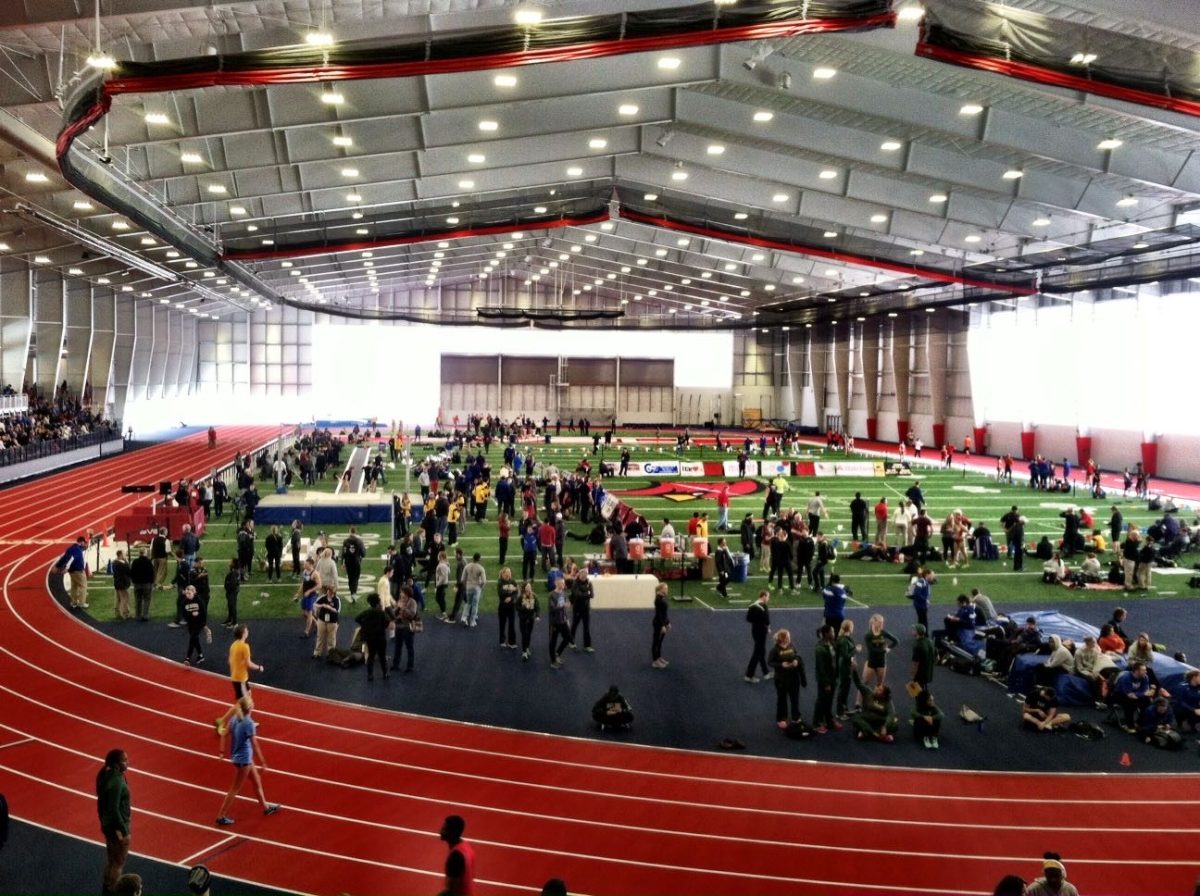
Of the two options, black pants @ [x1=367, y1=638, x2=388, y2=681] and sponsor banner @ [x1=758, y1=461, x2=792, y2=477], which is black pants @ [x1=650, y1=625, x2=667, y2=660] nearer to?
black pants @ [x1=367, y1=638, x2=388, y2=681]

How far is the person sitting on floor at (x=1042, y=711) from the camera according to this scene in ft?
38.3

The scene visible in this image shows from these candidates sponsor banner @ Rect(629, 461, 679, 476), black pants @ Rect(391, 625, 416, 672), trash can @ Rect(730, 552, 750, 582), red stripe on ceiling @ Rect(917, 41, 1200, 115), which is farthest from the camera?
sponsor banner @ Rect(629, 461, 679, 476)

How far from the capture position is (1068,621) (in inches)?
607

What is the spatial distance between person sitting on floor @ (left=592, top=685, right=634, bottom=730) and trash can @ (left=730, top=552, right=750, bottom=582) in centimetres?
904

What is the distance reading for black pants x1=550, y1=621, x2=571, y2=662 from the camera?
45.9 ft

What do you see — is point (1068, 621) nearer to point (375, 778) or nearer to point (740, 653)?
point (740, 653)

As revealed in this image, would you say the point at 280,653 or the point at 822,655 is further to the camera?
the point at 280,653

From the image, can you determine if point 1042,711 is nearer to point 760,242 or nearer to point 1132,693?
point 1132,693

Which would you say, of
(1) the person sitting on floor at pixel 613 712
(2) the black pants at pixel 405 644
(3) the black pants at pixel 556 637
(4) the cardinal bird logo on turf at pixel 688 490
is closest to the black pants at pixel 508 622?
(3) the black pants at pixel 556 637

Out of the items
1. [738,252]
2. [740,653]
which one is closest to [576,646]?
[740,653]

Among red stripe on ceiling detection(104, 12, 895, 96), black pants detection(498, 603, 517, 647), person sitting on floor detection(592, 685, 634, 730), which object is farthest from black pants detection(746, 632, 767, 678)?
red stripe on ceiling detection(104, 12, 895, 96)

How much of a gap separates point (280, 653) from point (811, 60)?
15.2 metres

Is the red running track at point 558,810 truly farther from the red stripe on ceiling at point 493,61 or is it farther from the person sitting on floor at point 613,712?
the red stripe on ceiling at point 493,61

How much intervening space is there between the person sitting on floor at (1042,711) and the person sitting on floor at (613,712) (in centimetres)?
516
